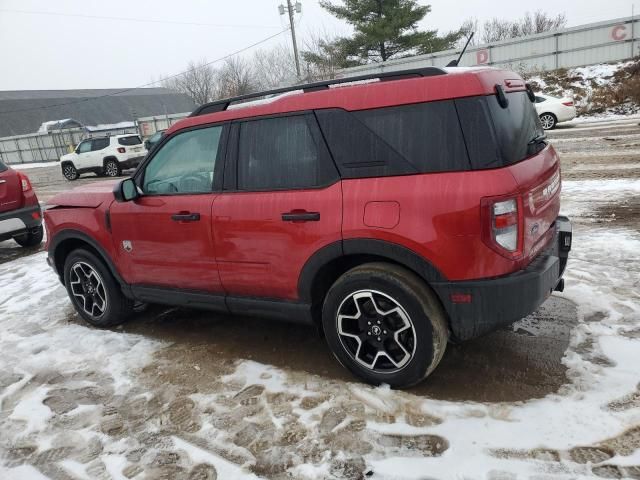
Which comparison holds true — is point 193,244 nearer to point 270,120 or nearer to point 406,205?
point 270,120

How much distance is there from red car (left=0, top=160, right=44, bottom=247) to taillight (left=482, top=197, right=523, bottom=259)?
292 inches

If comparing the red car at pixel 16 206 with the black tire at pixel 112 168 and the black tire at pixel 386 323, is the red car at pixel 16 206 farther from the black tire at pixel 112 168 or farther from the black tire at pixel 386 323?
the black tire at pixel 112 168

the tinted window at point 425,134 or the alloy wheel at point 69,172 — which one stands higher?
the tinted window at point 425,134

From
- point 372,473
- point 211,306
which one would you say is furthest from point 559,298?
point 211,306

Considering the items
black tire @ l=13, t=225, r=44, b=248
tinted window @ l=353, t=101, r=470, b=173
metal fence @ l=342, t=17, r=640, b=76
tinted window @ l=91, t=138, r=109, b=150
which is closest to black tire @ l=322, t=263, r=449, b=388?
tinted window @ l=353, t=101, r=470, b=173

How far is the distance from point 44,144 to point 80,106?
799 inches

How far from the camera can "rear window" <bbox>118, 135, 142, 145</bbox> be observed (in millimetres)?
20391

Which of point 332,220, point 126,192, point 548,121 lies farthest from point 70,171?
point 332,220

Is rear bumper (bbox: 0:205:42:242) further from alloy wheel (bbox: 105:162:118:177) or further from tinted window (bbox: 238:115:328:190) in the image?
alloy wheel (bbox: 105:162:118:177)

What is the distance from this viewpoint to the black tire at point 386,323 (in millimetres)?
2924

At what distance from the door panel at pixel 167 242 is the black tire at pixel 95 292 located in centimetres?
34

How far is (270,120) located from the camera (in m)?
3.45

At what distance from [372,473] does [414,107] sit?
1.99 meters

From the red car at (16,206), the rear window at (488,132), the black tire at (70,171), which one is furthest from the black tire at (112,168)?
the rear window at (488,132)
